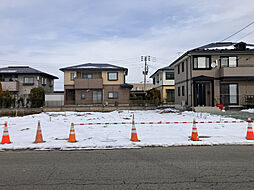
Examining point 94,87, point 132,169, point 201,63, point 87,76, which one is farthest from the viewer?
point 87,76

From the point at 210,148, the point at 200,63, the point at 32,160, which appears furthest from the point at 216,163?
the point at 200,63

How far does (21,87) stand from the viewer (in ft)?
131

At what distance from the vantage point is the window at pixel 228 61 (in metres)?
24.0

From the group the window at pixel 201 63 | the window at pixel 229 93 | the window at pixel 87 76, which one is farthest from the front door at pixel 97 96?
the window at pixel 229 93

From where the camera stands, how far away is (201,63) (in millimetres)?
23828

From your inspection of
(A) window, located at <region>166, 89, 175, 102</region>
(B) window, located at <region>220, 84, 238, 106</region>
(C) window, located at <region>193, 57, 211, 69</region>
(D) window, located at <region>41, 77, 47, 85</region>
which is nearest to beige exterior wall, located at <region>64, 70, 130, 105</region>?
(D) window, located at <region>41, 77, 47, 85</region>

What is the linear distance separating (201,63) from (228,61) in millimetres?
2871

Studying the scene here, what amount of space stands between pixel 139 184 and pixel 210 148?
4165 millimetres

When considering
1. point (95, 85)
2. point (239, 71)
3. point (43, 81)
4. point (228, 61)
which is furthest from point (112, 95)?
point (239, 71)

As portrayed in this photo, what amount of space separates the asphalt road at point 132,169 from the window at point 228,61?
17962mm

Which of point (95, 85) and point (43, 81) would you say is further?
point (43, 81)

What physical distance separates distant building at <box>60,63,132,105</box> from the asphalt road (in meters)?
29.2

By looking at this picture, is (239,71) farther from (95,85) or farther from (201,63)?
(95,85)

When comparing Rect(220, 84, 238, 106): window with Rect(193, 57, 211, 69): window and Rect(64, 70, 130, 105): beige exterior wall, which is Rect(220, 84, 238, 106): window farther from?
Rect(64, 70, 130, 105): beige exterior wall
